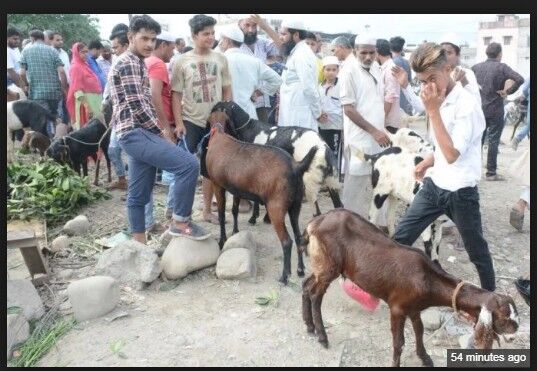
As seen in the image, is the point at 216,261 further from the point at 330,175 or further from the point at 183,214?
the point at 330,175

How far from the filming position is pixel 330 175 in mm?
5094

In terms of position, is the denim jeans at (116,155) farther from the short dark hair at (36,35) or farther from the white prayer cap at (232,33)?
the short dark hair at (36,35)

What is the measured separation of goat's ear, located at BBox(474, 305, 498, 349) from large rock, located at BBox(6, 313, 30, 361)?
305cm

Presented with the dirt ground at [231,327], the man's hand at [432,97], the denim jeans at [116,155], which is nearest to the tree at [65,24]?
the denim jeans at [116,155]

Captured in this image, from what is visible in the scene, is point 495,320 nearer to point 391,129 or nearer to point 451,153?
point 451,153

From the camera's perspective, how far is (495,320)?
2.90 m

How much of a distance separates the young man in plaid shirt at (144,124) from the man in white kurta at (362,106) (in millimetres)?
1598

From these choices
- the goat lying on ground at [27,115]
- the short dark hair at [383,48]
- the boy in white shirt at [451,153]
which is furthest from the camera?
the goat lying on ground at [27,115]

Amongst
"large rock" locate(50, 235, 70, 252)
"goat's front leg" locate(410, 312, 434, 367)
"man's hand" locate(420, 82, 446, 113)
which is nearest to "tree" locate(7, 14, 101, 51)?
"large rock" locate(50, 235, 70, 252)

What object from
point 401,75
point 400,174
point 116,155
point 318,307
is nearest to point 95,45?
point 116,155

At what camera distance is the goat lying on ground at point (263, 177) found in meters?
4.42

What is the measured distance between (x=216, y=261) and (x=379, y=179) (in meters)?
1.73

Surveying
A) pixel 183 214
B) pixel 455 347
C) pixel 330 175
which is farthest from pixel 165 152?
pixel 455 347

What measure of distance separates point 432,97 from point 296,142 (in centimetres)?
239
